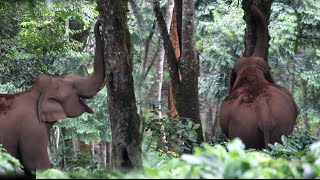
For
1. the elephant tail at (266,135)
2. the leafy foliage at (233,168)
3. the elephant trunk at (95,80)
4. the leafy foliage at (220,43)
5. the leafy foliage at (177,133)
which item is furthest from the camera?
the leafy foliage at (220,43)

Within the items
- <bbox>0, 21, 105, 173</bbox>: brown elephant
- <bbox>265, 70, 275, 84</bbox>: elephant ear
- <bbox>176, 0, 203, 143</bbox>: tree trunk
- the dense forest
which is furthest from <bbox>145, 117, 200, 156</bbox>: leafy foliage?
<bbox>265, 70, 275, 84</bbox>: elephant ear

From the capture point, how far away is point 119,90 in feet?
21.7

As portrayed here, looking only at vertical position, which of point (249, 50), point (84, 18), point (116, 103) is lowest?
point (116, 103)

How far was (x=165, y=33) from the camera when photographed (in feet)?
35.1

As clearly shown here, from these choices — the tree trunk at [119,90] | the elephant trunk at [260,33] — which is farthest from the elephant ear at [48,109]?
the elephant trunk at [260,33]

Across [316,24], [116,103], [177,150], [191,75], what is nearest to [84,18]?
[191,75]

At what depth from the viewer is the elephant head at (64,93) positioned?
9.03 meters

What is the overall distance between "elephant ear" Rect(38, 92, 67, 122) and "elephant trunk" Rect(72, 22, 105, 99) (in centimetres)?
41

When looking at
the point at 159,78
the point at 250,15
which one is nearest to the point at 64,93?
the point at 250,15

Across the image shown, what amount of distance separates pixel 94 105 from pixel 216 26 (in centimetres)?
521

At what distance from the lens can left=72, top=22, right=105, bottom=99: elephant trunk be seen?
839 cm

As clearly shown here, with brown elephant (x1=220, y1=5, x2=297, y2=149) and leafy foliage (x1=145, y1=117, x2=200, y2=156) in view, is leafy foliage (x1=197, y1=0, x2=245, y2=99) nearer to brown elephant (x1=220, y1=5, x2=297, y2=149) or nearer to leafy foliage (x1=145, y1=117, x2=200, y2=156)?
brown elephant (x1=220, y1=5, x2=297, y2=149)

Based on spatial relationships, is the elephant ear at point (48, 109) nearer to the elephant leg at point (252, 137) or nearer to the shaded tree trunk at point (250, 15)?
the elephant leg at point (252, 137)

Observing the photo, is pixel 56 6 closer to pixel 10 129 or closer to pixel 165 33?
pixel 165 33
